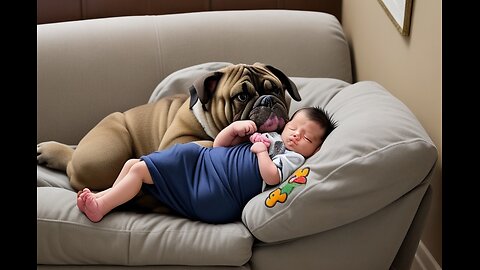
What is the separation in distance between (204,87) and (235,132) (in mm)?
201

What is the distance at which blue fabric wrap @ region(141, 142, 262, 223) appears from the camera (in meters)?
2.08

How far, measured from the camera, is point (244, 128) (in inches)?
86.7

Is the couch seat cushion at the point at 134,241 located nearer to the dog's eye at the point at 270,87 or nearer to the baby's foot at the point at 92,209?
the baby's foot at the point at 92,209

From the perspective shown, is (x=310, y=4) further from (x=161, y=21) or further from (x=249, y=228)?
(x=249, y=228)

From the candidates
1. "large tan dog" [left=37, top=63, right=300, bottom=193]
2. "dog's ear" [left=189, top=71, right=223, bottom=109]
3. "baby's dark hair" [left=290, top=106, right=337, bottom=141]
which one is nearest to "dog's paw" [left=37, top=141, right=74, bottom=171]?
"large tan dog" [left=37, top=63, right=300, bottom=193]

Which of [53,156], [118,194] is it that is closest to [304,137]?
[118,194]

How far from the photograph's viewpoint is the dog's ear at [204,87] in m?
2.31

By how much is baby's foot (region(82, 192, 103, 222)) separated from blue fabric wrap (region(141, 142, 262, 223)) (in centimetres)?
17

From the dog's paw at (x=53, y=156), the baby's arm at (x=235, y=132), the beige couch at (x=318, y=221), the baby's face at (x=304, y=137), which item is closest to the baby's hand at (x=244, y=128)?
the baby's arm at (x=235, y=132)

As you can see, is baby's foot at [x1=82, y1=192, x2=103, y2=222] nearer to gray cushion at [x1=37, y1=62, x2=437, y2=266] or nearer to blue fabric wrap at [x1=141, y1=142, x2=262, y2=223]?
gray cushion at [x1=37, y1=62, x2=437, y2=266]

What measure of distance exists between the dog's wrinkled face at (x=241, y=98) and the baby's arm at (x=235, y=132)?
40mm

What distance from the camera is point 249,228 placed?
201cm

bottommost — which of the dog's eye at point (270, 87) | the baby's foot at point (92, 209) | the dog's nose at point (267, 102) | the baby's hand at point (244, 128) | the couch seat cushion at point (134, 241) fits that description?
the couch seat cushion at point (134, 241)
